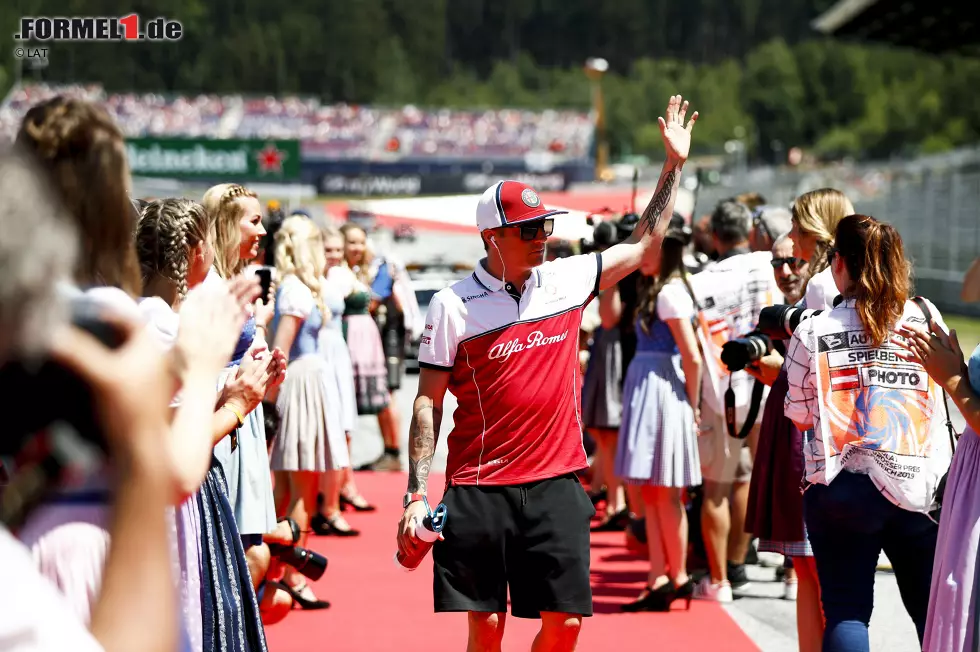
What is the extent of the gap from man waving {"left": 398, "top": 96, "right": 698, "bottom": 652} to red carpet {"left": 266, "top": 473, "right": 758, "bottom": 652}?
6.30ft

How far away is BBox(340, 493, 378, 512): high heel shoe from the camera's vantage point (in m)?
9.80

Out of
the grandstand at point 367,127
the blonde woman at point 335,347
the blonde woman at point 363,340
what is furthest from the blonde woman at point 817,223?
the grandstand at point 367,127

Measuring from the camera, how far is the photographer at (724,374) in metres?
6.74

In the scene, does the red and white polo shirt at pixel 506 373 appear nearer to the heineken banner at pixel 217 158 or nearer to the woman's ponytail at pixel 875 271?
the woman's ponytail at pixel 875 271

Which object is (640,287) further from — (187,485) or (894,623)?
(187,485)

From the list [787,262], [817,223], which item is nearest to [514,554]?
[817,223]

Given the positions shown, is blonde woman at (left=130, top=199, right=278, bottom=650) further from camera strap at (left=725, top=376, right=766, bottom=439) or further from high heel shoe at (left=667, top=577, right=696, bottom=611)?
high heel shoe at (left=667, top=577, right=696, bottom=611)

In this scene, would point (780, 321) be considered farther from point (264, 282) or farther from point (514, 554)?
point (264, 282)

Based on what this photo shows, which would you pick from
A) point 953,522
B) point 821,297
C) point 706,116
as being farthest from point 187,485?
point 706,116

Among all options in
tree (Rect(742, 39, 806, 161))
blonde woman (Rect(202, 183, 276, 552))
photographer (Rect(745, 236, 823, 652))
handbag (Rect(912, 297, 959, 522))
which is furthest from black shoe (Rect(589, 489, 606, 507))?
tree (Rect(742, 39, 806, 161))

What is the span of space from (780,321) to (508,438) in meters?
1.14

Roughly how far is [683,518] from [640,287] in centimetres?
120

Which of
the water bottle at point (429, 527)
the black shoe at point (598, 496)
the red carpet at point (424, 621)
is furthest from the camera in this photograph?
the black shoe at point (598, 496)

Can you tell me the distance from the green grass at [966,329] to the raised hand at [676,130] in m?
16.5
